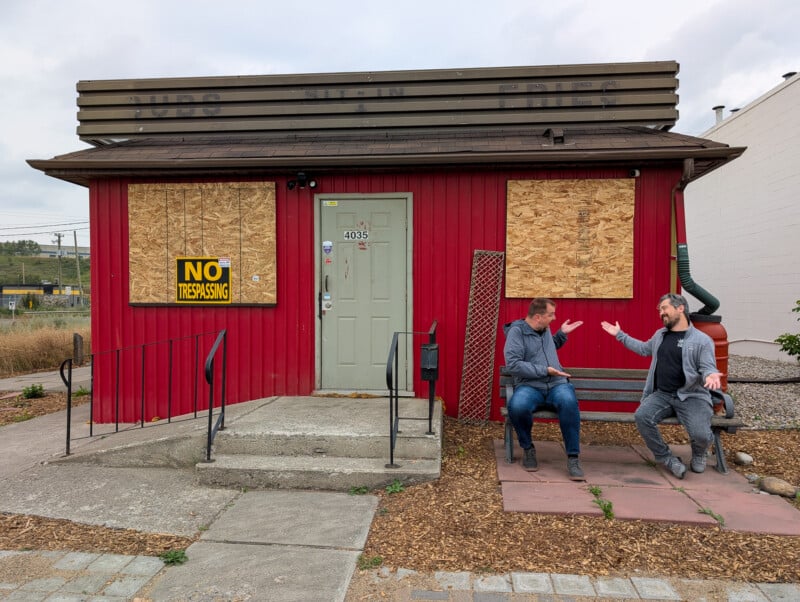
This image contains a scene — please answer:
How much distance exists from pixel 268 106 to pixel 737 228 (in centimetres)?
1139

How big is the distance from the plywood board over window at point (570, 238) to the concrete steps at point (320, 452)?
6.51 feet

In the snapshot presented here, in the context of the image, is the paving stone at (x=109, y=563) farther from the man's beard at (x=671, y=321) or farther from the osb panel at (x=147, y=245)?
the man's beard at (x=671, y=321)

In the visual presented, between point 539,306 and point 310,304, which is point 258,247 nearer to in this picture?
point 310,304

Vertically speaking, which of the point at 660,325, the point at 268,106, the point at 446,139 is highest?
the point at 268,106

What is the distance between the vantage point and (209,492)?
4.20 metres

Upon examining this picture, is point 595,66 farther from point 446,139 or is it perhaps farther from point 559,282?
point 559,282

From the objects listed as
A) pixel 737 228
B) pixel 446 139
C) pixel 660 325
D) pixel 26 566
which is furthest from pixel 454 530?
pixel 737 228

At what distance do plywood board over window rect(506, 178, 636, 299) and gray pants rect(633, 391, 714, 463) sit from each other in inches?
67.0

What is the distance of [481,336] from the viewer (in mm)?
5922

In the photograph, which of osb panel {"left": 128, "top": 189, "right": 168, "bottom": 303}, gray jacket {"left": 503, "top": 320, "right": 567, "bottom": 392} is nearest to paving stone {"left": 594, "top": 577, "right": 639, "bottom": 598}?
gray jacket {"left": 503, "top": 320, "right": 567, "bottom": 392}

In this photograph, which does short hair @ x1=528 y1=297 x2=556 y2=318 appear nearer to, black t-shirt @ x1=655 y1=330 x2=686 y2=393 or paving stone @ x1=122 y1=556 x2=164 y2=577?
black t-shirt @ x1=655 y1=330 x2=686 y2=393

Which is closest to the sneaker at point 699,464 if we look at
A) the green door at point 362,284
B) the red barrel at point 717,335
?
the red barrel at point 717,335

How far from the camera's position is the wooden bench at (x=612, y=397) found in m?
4.39

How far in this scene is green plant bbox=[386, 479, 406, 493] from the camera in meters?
4.07
